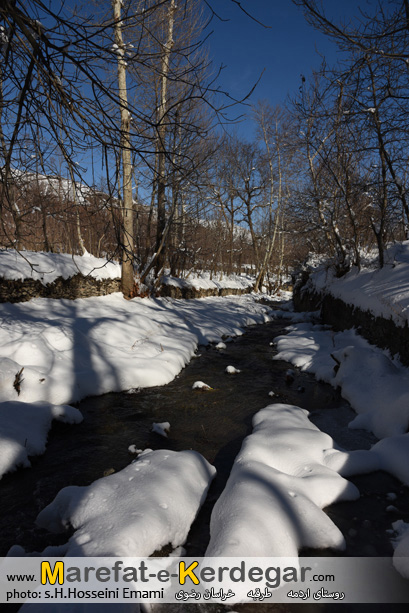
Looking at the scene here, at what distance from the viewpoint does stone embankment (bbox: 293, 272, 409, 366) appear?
4209mm

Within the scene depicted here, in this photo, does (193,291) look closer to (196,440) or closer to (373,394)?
(373,394)

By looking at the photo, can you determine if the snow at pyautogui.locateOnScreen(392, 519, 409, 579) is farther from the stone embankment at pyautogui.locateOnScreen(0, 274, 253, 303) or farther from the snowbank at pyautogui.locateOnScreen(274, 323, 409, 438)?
the stone embankment at pyautogui.locateOnScreen(0, 274, 253, 303)

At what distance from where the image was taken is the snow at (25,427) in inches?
104

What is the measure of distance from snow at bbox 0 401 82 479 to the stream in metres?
0.09

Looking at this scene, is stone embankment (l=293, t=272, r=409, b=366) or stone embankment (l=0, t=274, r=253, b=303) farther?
stone embankment (l=0, t=274, r=253, b=303)

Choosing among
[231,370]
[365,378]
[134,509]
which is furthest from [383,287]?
[134,509]

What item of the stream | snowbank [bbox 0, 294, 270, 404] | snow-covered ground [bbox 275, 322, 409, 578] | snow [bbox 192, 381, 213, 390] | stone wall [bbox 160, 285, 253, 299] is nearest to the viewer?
the stream

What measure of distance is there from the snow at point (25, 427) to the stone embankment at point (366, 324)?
436 centimetres

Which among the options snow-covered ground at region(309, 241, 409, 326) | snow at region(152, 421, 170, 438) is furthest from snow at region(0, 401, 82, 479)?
snow-covered ground at region(309, 241, 409, 326)

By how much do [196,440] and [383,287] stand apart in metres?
4.34

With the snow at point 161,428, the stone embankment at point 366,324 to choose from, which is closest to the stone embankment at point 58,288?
the snow at point 161,428

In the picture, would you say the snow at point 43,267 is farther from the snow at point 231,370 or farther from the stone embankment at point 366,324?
the stone embankment at point 366,324

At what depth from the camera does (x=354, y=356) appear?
184 inches

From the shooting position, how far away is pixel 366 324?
18.7 feet
